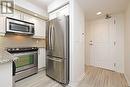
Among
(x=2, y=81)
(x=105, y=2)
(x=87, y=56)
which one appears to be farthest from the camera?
(x=87, y=56)

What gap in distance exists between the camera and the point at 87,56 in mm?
4523

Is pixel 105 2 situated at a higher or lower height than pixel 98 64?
higher

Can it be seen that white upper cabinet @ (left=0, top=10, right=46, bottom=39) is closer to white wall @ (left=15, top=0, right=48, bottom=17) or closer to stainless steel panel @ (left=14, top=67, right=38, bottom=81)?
white wall @ (left=15, top=0, right=48, bottom=17)

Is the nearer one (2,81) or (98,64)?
(2,81)

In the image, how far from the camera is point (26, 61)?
2.87 meters

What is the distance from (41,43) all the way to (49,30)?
122cm

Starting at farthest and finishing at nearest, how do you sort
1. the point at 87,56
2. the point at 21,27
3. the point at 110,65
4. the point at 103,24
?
the point at 87,56 < the point at 103,24 < the point at 110,65 < the point at 21,27

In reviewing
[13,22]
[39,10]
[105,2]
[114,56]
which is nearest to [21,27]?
[13,22]

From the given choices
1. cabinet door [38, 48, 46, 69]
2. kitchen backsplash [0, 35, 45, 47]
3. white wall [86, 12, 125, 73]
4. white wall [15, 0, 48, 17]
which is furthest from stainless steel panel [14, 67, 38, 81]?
white wall [86, 12, 125, 73]

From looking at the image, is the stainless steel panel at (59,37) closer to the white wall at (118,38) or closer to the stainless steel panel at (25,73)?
the stainless steel panel at (25,73)

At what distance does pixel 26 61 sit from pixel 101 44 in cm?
305

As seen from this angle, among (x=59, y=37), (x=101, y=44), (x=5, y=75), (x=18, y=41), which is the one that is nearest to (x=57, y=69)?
(x=59, y=37)

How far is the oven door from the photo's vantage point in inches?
103

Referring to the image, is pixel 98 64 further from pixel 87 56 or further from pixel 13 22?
pixel 13 22
